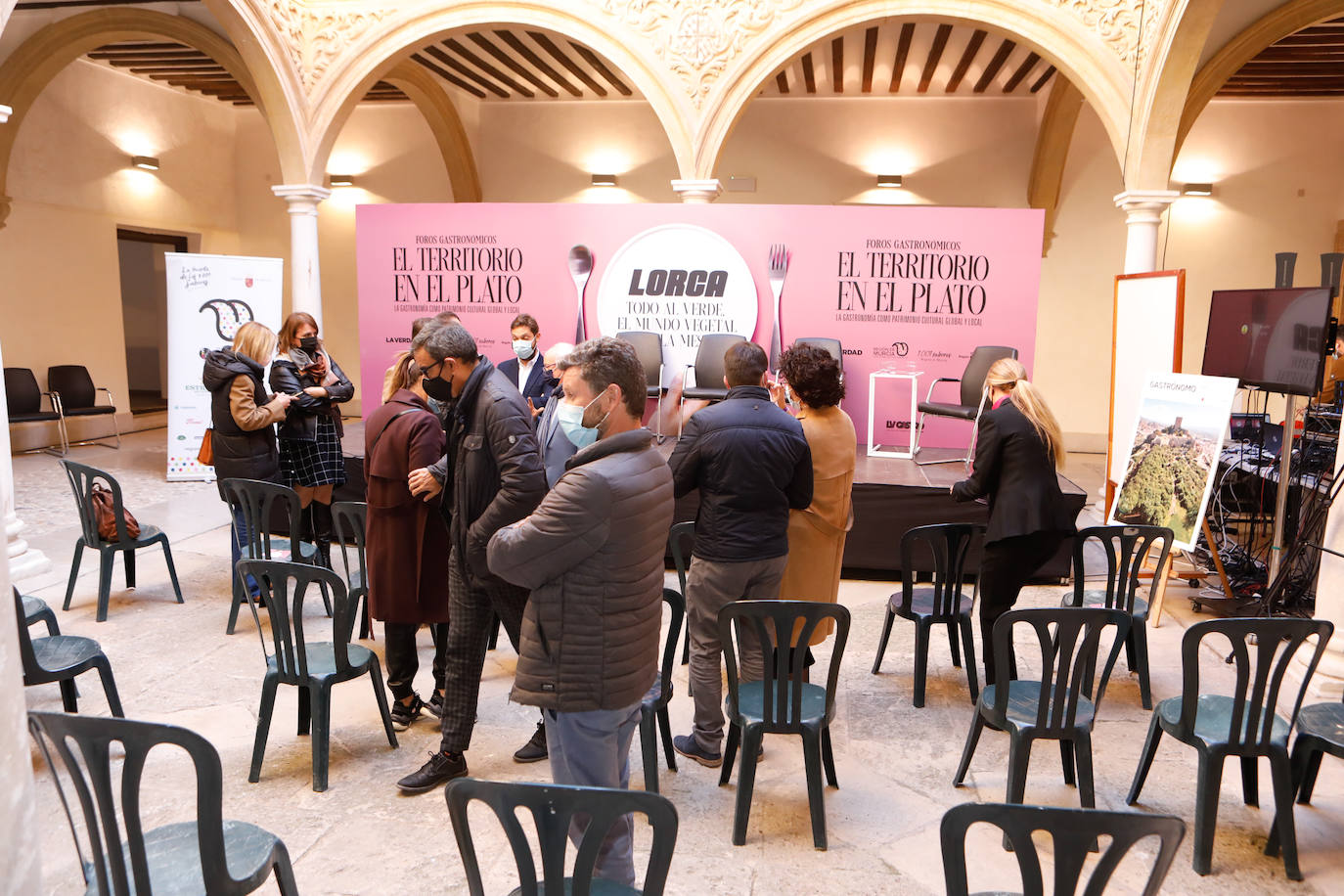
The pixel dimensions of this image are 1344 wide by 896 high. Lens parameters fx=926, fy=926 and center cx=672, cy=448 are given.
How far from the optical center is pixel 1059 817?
1529 mm

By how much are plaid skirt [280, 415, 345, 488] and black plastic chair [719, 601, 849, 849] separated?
3007mm

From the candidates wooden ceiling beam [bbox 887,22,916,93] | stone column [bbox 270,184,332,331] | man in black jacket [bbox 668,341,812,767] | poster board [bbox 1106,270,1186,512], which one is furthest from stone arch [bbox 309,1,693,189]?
man in black jacket [bbox 668,341,812,767]

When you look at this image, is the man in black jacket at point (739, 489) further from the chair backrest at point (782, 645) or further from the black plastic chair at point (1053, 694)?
the black plastic chair at point (1053, 694)

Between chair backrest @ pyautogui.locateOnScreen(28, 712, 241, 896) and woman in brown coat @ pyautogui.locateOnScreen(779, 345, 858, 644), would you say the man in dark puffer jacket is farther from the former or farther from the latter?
woman in brown coat @ pyautogui.locateOnScreen(779, 345, 858, 644)

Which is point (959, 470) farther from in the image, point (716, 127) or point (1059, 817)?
point (1059, 817)

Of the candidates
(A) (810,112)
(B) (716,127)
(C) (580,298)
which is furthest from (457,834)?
(A) (810,112)

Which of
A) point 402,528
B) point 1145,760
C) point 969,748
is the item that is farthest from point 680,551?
point 1145,760

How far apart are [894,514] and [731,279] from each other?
9.03ft

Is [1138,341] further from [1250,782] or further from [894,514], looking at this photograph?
[1250,782]

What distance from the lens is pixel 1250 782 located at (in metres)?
3.05

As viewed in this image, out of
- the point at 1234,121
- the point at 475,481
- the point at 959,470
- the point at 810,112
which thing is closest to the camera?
the point at 475,481

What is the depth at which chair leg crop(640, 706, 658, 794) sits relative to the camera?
287cm

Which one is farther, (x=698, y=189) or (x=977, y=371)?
(x=698, y=189)

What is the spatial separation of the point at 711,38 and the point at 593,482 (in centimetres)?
650
